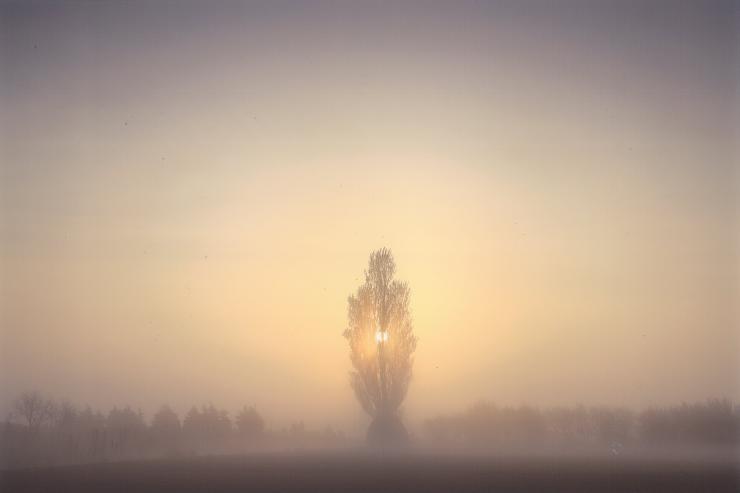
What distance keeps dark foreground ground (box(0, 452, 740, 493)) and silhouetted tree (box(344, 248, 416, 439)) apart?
25.6 ft

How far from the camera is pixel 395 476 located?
26531 mm

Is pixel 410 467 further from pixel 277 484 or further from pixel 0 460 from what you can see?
pixel 0 460

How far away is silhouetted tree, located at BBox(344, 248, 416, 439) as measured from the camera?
43406 mm

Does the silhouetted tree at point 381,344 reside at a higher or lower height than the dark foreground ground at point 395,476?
higher

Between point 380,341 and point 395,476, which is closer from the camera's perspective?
point 395,476

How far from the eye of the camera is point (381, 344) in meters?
45.4

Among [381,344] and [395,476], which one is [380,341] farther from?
[395,476]

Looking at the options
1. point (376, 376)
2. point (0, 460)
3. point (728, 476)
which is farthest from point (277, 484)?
point (376, 376)

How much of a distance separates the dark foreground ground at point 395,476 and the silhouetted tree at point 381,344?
7.80m

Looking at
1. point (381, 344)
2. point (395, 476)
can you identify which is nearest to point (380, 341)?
point (381, 344)

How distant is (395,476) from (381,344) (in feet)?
62.2

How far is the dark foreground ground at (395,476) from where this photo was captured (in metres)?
23.0

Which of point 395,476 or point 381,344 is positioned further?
point 381,344

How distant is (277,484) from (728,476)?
49.3ft
